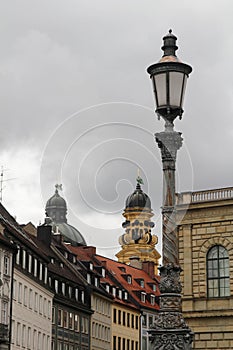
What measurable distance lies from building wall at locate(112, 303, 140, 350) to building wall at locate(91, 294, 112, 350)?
121 cm

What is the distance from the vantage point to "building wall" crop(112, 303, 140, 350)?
95.3 metres

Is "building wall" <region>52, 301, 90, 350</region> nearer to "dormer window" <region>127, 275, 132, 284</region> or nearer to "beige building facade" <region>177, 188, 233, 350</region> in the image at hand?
"dormer window" <region>127, 275, 132, 284</region>

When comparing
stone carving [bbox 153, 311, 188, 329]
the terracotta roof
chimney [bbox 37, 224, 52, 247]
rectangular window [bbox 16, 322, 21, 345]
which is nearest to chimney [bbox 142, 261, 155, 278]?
the terracotta roof

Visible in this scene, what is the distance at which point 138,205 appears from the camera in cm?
17825

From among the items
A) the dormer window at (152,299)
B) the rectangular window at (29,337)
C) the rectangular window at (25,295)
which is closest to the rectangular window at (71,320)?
the rectangular window at (29,337)

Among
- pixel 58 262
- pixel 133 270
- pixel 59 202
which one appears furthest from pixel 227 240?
pixel 59 202

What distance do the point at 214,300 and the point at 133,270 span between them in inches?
2497

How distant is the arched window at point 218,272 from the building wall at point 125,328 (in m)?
42.2

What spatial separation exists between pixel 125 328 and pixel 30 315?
2955 centimetres

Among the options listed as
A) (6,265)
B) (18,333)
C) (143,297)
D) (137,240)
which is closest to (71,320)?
(18,333)

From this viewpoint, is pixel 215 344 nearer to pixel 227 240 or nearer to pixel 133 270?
pixel 227 240

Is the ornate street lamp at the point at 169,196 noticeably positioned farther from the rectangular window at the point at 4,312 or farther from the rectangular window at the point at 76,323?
the rectangular window at the point at 76,323

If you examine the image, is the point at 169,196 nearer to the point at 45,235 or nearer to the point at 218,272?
the point at 218,272

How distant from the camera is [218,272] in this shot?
53.8m
